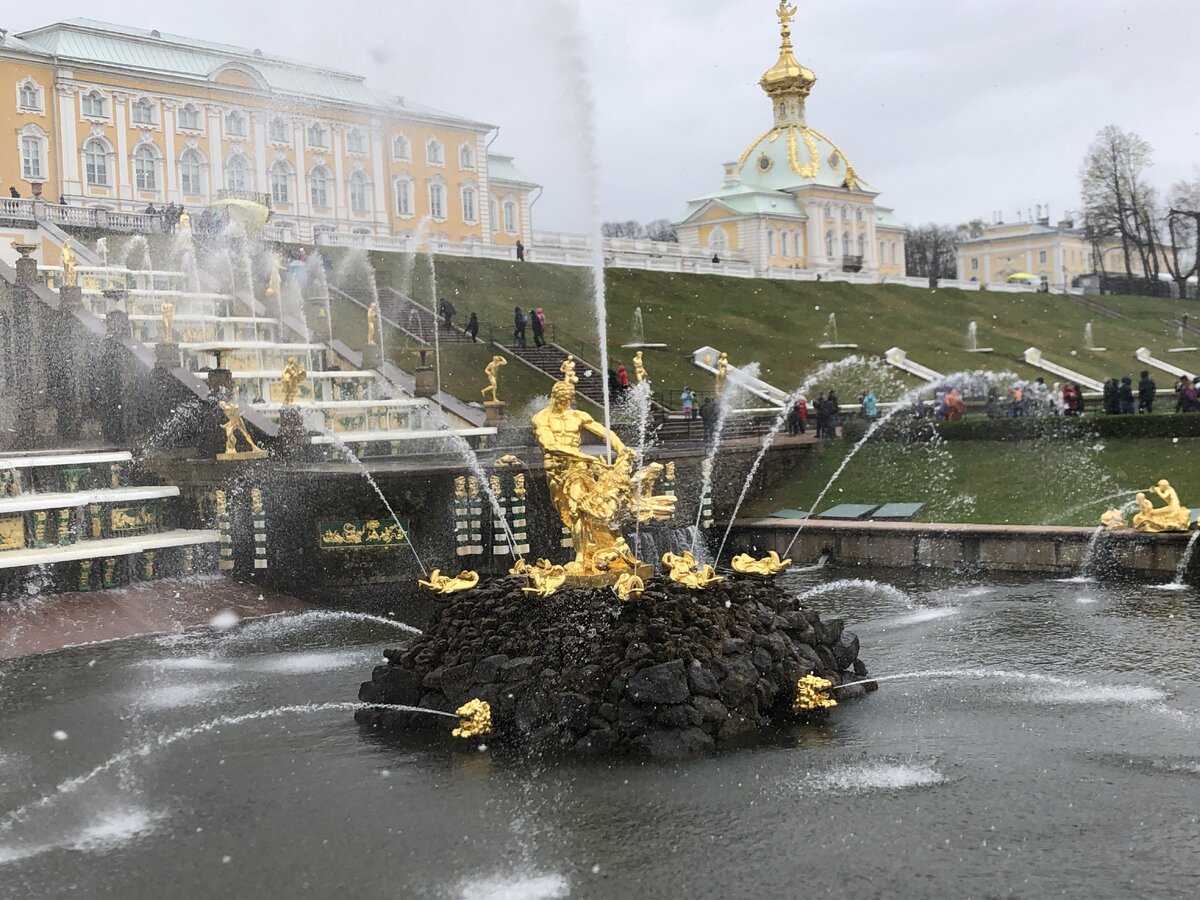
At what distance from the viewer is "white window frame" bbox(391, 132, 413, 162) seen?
61188mm

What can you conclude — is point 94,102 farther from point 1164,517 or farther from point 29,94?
point 1164,517

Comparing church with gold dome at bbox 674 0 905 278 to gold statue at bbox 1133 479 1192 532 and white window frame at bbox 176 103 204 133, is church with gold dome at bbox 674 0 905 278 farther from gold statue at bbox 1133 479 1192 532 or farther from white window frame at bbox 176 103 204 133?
gold statue at bbox 1133 479 1192 532

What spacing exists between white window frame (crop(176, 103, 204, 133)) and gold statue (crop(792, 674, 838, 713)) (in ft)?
159

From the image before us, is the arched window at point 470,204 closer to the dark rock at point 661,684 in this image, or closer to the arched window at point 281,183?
the arched window at point 281,183

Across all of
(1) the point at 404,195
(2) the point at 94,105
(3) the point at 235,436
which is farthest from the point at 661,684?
(1) the point at 404,195

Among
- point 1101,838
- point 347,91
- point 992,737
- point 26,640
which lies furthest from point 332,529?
point 347,91

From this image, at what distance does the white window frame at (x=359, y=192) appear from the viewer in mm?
58594

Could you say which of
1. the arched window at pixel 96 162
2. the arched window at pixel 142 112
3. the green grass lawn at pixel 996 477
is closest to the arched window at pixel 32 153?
the arched window at pixel 96 162

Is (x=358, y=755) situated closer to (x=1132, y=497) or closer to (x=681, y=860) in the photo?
(x=681, y=860)

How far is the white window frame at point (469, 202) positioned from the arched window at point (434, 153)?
1.66 metres

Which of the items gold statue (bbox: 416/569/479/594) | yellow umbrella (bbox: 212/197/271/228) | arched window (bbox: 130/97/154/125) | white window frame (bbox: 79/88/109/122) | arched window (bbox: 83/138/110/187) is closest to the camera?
gold statue (bbox: 416/569/479/594)

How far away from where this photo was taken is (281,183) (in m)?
56.3

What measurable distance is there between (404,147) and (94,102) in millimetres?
14526

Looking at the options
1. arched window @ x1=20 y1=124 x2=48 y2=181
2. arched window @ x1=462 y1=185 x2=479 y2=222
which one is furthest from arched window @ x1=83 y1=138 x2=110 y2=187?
arched window @ x1=462 y1=185 x2=479 y2=222
